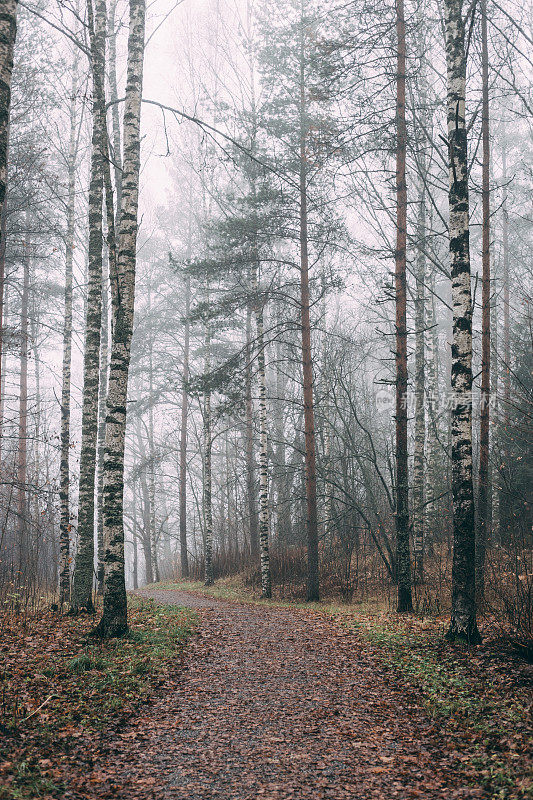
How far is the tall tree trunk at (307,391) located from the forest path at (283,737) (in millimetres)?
5112

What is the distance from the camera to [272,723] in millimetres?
4762

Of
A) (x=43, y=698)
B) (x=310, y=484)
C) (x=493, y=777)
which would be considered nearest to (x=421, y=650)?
(x=493, y=777)

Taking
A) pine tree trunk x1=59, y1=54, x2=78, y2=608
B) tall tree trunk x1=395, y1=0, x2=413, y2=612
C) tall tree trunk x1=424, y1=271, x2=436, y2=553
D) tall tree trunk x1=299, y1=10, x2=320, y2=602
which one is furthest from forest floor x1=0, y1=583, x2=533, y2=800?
tall tree trunk x1=424, y1=271, x2=436, y2=553

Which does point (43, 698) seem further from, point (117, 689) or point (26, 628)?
point (26, 628)

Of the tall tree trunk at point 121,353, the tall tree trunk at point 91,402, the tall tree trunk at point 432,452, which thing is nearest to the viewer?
the tall tree trunk at point 121,353

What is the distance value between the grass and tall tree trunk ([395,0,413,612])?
376 cm

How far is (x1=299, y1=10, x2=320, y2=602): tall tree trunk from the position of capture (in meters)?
12.1

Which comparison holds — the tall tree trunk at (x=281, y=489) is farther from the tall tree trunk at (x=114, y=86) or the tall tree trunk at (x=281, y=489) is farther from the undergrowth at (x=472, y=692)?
the tall tree trunk at (x=114, y=86)

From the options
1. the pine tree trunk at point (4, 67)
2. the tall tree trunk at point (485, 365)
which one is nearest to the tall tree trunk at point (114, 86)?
the tall tree trunk at point (485, 365)

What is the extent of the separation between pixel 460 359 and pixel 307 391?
607 cm

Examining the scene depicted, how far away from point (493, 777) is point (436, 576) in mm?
8150

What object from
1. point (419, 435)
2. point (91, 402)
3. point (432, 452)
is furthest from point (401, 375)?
point (432, 452)

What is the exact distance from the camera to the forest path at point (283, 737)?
3666 mm

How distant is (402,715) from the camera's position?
4887mm
